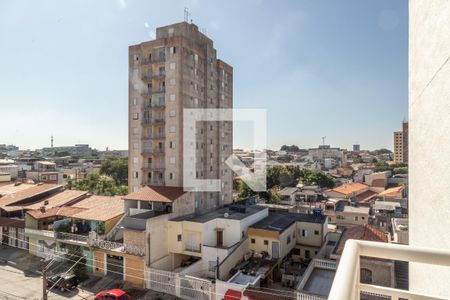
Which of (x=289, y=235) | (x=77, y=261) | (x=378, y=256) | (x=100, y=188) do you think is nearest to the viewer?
(x=378, y=256)

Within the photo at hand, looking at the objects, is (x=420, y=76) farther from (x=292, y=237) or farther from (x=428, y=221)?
(x=292, y=237)

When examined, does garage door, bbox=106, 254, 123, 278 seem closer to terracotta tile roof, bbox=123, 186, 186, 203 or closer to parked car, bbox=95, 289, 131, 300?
parked car, bbox=95, 289, 131, 300

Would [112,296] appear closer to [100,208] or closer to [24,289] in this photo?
[24,289]

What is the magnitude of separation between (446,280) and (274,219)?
3198cm

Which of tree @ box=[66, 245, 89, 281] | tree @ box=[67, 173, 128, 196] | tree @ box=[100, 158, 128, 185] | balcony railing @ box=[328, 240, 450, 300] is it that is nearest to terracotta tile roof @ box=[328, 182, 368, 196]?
tree @ box=[67, 173, 128, 196]

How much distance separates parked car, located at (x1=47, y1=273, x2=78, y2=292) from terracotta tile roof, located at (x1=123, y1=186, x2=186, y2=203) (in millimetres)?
9115

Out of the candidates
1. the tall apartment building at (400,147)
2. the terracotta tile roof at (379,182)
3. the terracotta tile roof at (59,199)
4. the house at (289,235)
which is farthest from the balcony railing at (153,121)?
the tall apartment building at (400,147)

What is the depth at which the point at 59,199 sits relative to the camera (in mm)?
39469

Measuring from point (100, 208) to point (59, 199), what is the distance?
970 centimetres

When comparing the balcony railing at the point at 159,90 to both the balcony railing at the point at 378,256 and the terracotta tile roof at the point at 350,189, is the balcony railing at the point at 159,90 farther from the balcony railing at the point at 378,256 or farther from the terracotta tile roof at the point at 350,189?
the terracotta tile roof at the point at 350,189

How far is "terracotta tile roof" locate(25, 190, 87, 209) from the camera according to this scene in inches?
1481

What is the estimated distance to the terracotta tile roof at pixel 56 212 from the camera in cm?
3278

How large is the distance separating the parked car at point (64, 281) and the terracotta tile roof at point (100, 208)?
6.38 metres

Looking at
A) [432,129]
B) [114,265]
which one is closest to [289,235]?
[114,265]
